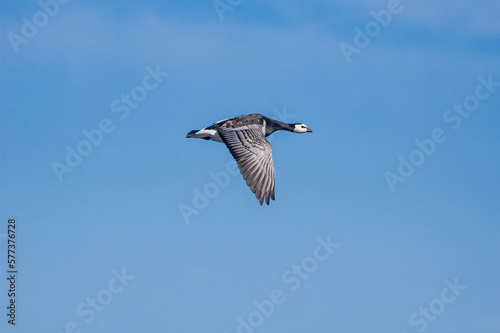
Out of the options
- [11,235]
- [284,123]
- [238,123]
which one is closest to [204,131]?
[238,123]

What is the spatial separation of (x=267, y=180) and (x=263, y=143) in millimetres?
3166

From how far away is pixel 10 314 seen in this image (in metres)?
44.3

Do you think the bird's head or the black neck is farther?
the bird's head

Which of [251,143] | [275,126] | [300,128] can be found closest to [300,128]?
[300,128]

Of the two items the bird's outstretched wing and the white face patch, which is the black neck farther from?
the bird's outstretched wing

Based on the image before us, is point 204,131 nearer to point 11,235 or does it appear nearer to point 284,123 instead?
point 284,123

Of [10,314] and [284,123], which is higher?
[284,123]

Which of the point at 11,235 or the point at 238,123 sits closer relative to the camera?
the point at 11,235

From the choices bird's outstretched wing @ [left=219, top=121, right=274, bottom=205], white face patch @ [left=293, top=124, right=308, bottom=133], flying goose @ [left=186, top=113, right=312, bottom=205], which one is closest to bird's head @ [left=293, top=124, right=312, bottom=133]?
white face patch @ [left=293, top=124, right=308, bottom=133]

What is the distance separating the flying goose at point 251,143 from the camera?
43.4 metres

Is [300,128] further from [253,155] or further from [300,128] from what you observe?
[253,155]

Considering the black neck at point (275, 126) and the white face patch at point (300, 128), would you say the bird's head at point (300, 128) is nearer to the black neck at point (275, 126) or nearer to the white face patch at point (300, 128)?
the white face patch at point (300, 128)

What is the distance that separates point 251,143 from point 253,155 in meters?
1.23

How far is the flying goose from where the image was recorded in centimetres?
4341
